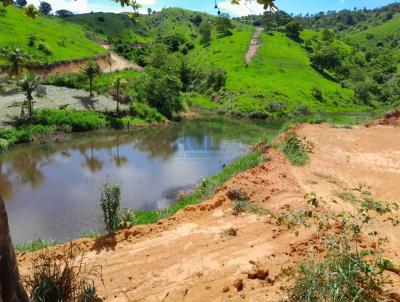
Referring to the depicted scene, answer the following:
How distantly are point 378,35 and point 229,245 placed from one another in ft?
547

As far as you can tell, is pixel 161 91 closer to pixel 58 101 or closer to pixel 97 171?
pixel 58 101

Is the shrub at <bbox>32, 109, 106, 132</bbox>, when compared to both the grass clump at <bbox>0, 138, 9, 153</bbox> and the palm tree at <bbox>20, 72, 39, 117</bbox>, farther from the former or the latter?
the grass clump at <bbox>0, 138, 9, 153</bbox>

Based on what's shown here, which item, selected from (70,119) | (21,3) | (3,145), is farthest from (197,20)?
(21,3)

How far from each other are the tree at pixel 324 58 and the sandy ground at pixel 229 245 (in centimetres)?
7767

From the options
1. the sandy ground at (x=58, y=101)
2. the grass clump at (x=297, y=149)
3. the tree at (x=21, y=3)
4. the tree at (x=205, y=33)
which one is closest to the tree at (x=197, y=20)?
the tree at (x=205, y=33)

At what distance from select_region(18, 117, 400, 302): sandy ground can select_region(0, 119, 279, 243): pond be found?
6.64 meters

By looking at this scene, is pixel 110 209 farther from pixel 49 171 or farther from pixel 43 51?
pixel 43 51

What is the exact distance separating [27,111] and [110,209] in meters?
36.1

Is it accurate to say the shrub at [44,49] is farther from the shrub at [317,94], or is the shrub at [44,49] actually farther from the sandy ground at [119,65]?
the shrub at [317,94]

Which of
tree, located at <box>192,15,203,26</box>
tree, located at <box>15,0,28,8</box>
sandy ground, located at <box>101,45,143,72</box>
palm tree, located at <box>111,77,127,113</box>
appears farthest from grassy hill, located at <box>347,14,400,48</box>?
tree, located at <box>15,0,28,8</box>

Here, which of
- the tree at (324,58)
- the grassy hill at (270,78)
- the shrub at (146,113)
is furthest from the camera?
the tree at (324,58)

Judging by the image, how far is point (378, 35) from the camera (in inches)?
6358

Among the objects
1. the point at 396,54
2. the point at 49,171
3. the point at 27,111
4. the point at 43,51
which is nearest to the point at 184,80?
the point at 43,51

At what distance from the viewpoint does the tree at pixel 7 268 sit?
7.76 m
